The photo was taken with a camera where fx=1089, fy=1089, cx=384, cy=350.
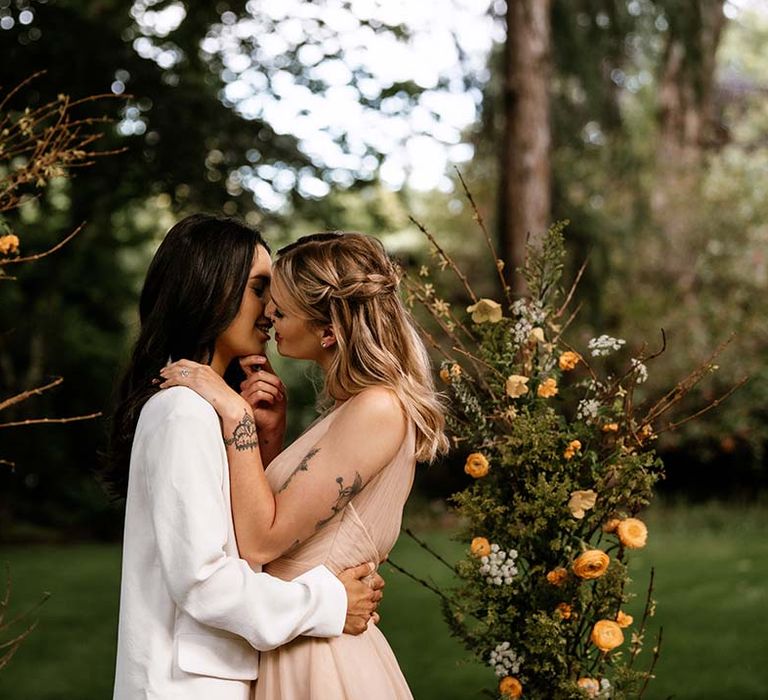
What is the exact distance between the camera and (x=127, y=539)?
2.45 metres

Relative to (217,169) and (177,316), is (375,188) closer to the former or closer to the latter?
(217,169)

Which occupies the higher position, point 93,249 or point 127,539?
point 127,539

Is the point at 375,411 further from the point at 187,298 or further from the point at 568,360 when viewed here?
the point at 568,360

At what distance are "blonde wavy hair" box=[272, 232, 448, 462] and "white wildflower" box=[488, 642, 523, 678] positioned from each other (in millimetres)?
639

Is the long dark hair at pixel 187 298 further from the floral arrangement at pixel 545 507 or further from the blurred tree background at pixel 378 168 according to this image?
the blurred tree background at pixel 378 168

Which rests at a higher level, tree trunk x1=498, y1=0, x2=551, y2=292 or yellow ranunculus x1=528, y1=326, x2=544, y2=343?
yellow ranunculus x1=528, y1=326, x2=544, y2=343

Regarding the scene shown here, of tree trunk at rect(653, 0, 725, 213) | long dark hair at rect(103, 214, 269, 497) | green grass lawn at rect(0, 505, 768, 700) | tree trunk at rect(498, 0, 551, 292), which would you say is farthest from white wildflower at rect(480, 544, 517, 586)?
tree trunk at rect(653, 0, 725, 213)

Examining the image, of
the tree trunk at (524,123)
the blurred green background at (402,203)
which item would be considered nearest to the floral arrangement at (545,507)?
the blurred green background at (402,203)

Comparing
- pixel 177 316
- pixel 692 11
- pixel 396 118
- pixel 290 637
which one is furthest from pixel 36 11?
pixel 290 637

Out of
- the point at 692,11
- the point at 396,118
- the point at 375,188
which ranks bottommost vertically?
the point at 375,188

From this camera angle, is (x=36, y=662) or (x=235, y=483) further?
(x=36, y=662)

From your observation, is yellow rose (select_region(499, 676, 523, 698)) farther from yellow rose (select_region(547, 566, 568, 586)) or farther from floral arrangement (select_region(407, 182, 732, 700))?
yellow rose (select_region(547, 566, 568, 586))

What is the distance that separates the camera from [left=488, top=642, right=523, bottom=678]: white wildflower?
9.36ft

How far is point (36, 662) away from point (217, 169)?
13.2 ft
